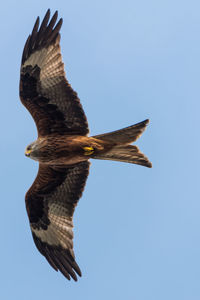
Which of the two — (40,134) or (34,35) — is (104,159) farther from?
(34,35)

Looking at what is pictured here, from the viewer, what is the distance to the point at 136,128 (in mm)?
12398

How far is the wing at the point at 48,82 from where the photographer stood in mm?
12617

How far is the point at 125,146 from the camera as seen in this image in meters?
12.6

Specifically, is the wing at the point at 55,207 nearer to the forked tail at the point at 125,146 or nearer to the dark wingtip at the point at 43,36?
the forked tail at the point at 125,146

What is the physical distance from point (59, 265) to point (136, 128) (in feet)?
11.6

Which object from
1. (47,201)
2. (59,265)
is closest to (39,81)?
(47,201)

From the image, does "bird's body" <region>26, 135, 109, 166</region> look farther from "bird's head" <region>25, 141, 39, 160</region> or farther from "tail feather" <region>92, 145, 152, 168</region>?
"tail feather" <region>92, 145, 152, 168</region>

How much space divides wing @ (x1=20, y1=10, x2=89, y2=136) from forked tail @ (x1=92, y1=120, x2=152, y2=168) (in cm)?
60

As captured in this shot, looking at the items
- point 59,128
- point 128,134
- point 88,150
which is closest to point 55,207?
point 88,150

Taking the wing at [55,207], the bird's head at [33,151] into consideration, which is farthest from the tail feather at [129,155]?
the bird's head at [33,151]

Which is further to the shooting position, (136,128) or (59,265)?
(59,265)

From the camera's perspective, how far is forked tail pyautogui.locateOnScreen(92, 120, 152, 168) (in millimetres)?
12398

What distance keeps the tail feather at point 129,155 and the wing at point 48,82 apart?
2.49 ft

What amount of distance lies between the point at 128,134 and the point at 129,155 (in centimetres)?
46
